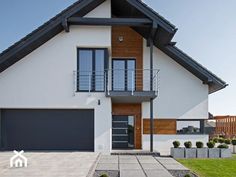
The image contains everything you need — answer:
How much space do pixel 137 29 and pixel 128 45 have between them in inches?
40.4

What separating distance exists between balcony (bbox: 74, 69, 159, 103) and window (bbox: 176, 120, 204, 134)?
2.51m

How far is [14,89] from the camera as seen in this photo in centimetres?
1477

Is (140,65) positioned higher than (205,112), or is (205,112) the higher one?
(140,65)

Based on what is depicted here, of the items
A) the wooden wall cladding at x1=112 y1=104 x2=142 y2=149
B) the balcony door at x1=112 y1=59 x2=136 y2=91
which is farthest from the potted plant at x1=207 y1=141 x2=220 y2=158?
the balcony door at x1=112 y1=59 x2=136 y2=91

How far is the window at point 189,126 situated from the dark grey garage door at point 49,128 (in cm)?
494

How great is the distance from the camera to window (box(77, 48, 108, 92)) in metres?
14.9

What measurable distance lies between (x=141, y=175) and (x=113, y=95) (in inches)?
232

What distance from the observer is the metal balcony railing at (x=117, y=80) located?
1491 centimetres

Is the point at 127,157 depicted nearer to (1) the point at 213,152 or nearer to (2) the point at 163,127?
(2) the point at 163,127

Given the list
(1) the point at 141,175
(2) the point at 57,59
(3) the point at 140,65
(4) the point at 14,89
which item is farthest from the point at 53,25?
(1) the point at 141,175

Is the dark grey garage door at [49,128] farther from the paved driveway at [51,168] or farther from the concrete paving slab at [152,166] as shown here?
the concrete paving slab at [152,166]

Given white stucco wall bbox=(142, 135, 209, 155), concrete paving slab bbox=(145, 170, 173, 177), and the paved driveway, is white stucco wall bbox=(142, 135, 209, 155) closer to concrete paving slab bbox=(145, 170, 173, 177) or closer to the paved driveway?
the paved driveway

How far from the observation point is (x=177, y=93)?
640 inches

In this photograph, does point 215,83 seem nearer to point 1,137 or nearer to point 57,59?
point 57,59
